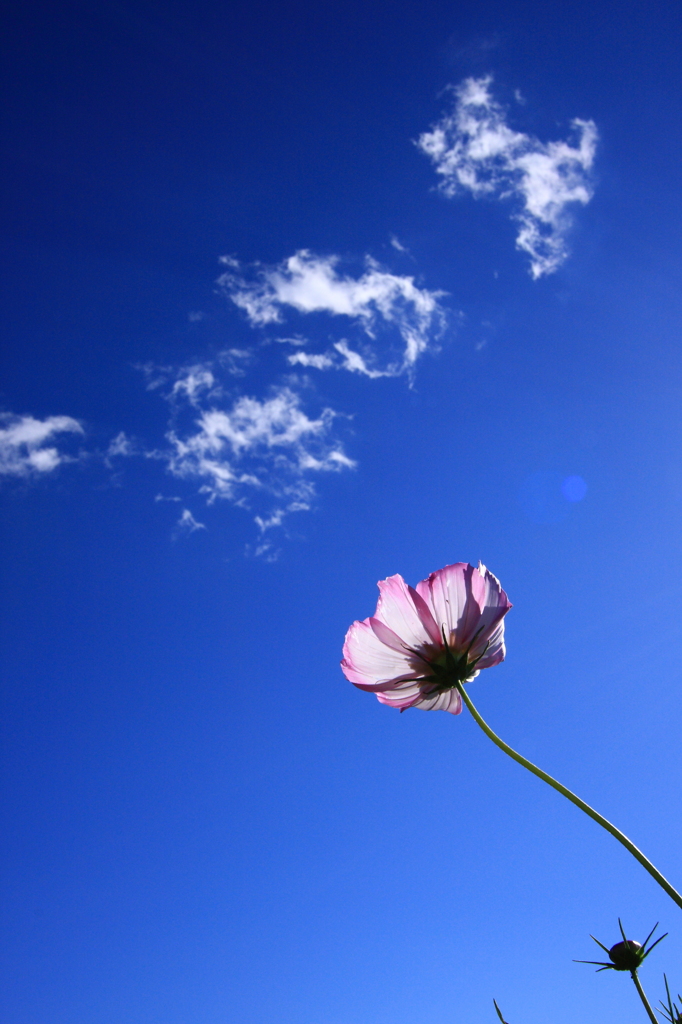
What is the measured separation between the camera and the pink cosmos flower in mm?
1088

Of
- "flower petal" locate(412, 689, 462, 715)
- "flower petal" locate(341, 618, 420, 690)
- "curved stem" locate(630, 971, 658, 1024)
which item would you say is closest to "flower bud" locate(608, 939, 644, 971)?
"curved stem" locate(630, 971, 658, 1024)

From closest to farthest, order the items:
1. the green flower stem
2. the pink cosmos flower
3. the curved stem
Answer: the green flower stem < the curved stem < the pink cosmos flower

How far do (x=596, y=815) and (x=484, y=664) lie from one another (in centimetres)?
46

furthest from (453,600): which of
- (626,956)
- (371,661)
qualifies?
(626,956)

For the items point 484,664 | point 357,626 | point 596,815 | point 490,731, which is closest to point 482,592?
point 484,664

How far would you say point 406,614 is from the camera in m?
1.13

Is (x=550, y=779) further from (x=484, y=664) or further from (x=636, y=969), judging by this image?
(x=636, y=969)

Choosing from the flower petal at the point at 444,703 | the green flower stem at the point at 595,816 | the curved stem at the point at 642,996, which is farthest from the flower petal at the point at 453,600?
the curved stem at the point at 642,996

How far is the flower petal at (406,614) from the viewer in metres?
1.11

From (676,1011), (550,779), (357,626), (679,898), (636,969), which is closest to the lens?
(679,898)

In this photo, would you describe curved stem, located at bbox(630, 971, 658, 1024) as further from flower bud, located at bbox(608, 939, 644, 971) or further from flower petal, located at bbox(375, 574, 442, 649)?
flower petal, located at bbox(375, 574, 442, 649)

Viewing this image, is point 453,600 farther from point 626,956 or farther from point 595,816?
point 626,956

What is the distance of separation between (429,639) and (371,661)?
0.38ft

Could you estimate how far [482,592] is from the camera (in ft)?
3.59
